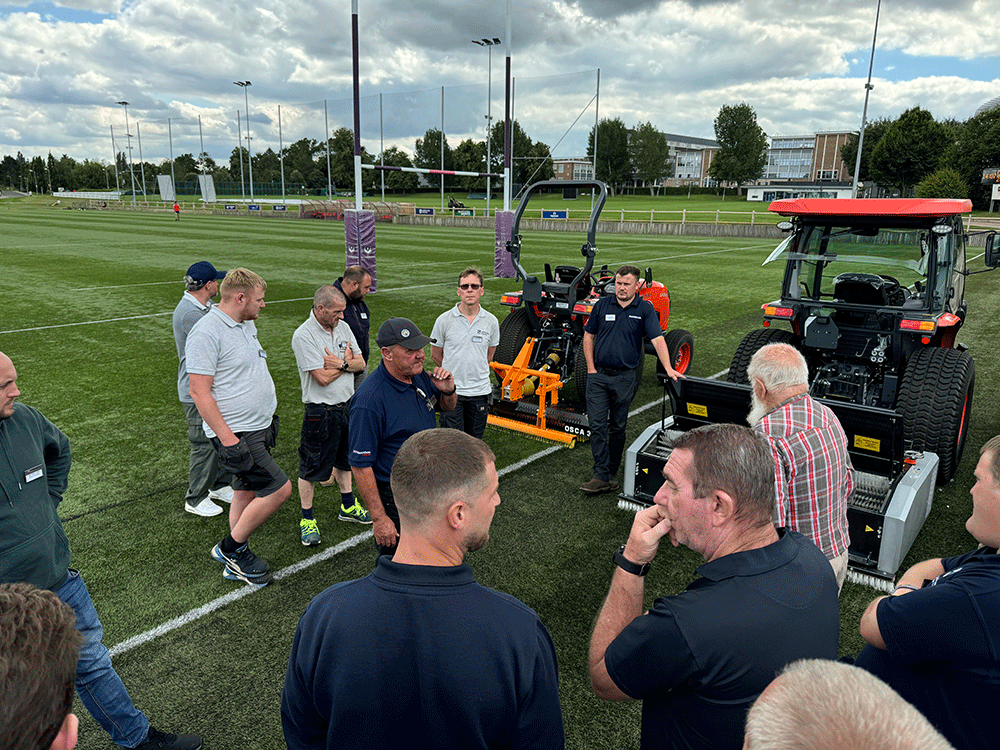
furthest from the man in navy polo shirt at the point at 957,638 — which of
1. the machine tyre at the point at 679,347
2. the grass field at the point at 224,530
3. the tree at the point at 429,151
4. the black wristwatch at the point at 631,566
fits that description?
the tree at the point at 429,151

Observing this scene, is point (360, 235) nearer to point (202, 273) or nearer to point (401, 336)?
point (202, 273)

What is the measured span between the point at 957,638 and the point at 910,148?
66.7 metres

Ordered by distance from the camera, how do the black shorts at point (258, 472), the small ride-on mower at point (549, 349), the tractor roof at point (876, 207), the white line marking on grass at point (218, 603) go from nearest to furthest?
1. the white line marking on grass at point (218, 603)
2. the black shorts at point (258, 472)
3. the tractor roof at point (876, 207)
4. the small ride-on mower at point (549, 349)

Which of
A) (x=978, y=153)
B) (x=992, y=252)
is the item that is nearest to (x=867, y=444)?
(x=992, y=252)

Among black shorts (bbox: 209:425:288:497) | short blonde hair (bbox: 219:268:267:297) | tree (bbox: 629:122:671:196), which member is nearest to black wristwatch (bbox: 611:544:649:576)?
black shorts (bbox: 209:425:288:497)

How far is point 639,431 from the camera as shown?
677 cm

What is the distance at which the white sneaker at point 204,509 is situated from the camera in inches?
197

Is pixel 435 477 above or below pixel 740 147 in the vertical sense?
below

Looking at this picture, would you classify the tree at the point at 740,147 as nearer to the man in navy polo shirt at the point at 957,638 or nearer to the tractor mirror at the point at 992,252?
the tractor mirror at the point at 992,252

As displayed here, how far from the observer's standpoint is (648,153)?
8456 centimetres

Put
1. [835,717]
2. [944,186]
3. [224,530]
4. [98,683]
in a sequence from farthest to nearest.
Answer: [944,186] < [224,530] < [98,683] < [835,717]

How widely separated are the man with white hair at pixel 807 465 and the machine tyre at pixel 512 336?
450cm

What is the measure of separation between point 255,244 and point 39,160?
124824mm

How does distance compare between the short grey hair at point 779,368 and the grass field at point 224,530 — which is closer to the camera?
the short grey hair at point 779,368
